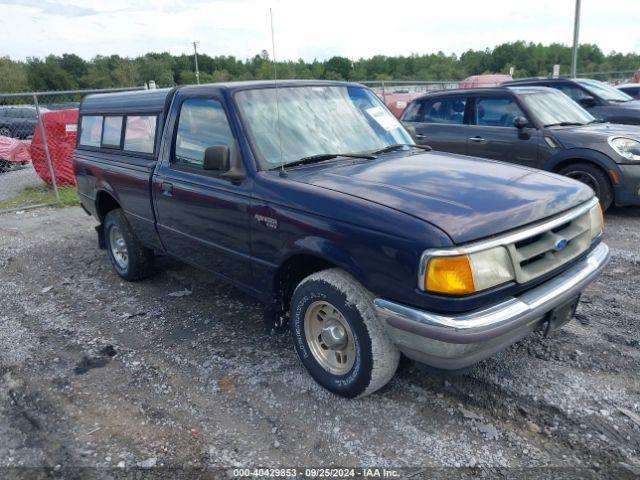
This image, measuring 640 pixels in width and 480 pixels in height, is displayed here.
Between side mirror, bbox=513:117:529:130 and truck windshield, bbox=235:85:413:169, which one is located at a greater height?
truck windshield, bbox=235:85:413:169

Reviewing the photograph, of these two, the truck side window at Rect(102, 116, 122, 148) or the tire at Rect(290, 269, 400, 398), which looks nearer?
the tire at Rect(290, 269, 400, 398)

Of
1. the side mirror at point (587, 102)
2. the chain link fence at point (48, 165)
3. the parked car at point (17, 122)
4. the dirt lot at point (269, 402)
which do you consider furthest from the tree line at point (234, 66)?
the dirt lot at point (269, 402)

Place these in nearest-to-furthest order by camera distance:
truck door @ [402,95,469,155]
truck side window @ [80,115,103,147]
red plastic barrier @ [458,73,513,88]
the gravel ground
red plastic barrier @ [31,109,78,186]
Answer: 1. truck side window @ [80,115,103,147]
2. truck door @ [402,95,469,155]
3. red plastic barrier @ [31,109,78,186]
4. the gravel ground
5. red plastic barrier @ [458,73,513,88]

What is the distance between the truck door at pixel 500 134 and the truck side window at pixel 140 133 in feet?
16.5

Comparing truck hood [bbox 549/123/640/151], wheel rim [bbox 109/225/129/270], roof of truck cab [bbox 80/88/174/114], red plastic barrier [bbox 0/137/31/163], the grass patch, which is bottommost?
the grass patch

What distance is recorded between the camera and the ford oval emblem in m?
2.80

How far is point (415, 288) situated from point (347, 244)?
462 millimetres

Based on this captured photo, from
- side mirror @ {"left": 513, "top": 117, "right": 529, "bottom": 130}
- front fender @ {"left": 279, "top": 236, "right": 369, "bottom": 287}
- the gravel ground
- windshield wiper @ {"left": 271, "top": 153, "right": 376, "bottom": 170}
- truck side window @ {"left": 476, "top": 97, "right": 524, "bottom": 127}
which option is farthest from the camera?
the gravel ground

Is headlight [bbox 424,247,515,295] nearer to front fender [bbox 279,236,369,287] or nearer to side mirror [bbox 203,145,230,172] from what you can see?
front fender [bbox 279,236,369,287]

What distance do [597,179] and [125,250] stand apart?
19.4ft

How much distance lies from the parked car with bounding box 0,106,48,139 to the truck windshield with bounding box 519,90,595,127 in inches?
664

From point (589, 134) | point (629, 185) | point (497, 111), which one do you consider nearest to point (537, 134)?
point (589, 134)

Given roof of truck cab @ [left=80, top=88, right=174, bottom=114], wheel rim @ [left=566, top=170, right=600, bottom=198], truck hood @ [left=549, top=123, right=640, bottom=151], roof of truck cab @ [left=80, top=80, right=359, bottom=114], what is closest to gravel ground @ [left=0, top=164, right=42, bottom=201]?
roof of truck cab @ [left=80, top=88, right=174, bottom=114]

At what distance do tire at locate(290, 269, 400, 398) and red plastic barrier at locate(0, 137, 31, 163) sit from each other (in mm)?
13409
